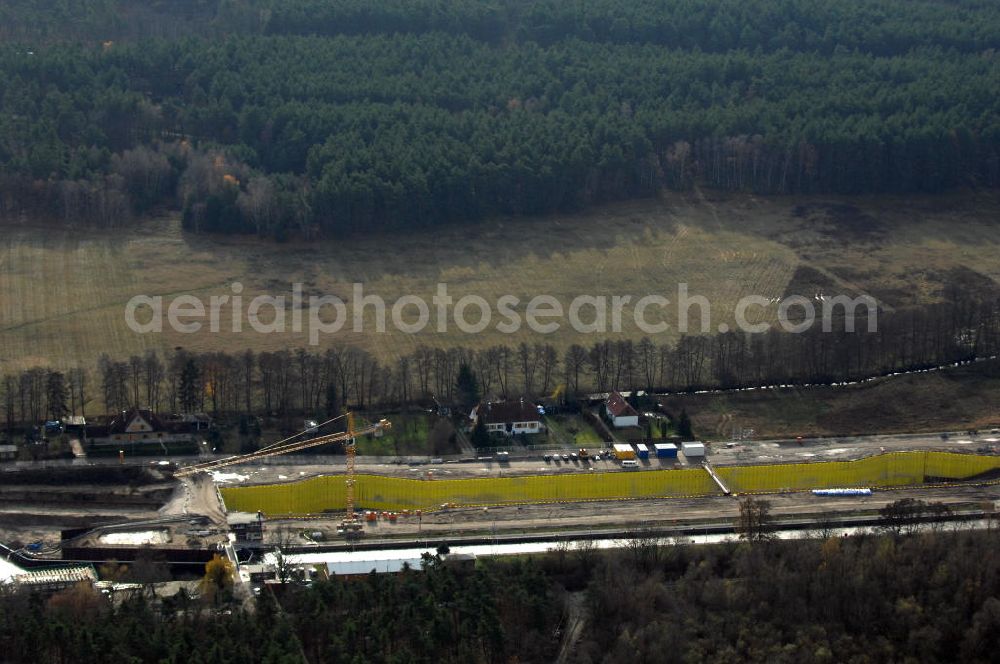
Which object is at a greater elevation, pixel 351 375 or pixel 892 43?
pixel 892 43

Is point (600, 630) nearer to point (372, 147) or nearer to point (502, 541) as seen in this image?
point (502, 541)

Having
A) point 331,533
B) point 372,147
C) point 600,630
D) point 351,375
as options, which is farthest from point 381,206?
point 600,630

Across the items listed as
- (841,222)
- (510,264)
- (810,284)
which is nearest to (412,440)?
(510,264)

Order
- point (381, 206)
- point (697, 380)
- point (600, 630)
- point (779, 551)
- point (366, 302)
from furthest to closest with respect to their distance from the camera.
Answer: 1. point (381, 206)
2. point (366, 302)
3. point (697, 380)
4. point (779, 551)
5. point (600, 630)

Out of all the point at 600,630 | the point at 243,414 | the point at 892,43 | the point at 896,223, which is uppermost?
the point at 892,43

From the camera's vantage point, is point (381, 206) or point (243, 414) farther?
point (381, 206)

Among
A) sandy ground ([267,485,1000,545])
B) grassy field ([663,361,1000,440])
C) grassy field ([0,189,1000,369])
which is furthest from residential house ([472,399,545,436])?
grassy field ([0,189,1000,369])
